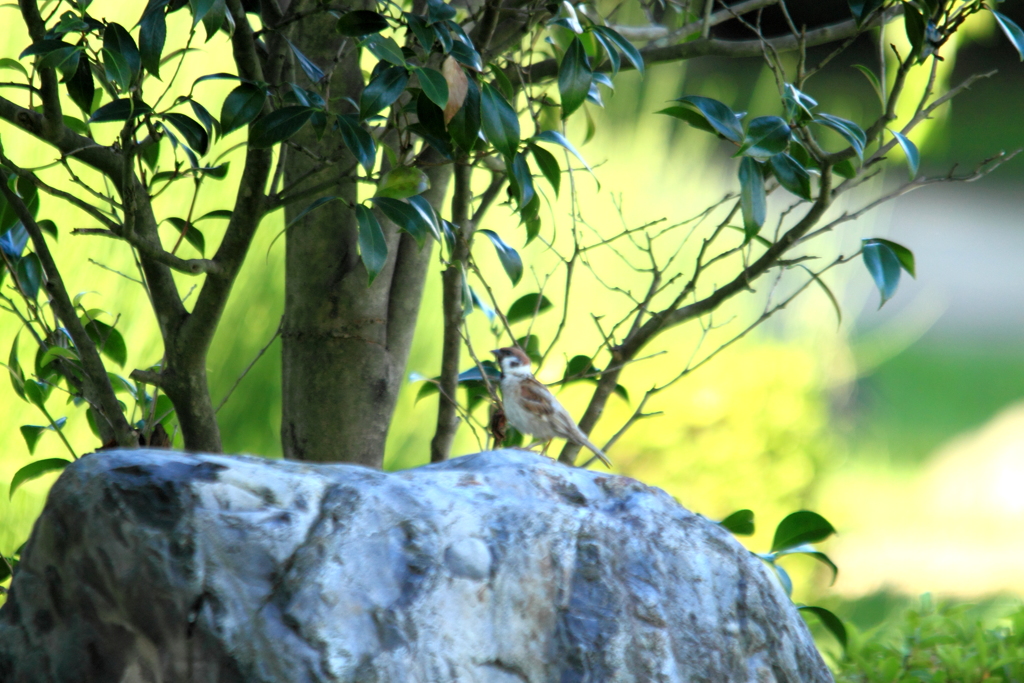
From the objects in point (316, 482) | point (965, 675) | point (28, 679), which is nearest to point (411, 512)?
point (316, 482)

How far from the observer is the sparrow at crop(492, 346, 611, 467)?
1.85 metres

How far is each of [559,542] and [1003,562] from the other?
19.4 ft

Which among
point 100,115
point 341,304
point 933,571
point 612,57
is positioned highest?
point 612,57

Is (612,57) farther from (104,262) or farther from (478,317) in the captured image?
(478,317)

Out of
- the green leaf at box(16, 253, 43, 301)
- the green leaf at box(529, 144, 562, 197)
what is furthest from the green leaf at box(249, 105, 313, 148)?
the green leaf at box(16, 253, 43, 301)

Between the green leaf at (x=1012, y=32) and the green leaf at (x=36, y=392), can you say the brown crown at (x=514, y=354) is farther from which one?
the green leaf at (x=1012, y=32)

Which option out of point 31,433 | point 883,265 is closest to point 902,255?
point 883,265

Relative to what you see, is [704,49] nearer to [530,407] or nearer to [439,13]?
[439,13]

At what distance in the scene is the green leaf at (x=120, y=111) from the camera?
1179 millimetres

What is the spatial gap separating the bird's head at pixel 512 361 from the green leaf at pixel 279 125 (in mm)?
810

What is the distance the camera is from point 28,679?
3.13 feet

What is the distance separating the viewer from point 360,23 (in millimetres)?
1101

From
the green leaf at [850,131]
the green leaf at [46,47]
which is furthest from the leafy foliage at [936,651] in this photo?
the green leaf at [46,47]

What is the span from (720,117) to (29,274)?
1137 millimetres
